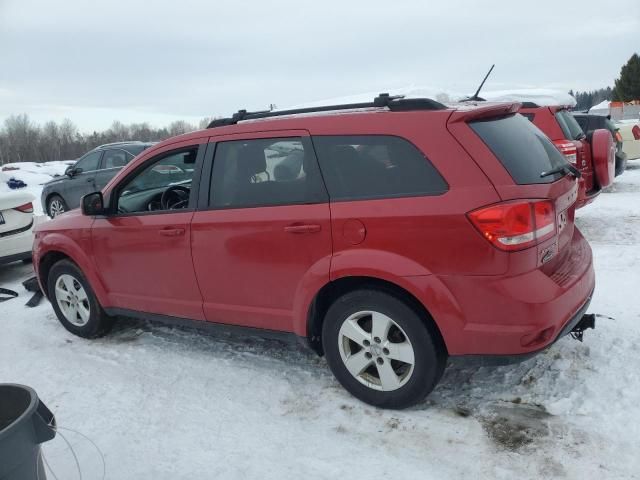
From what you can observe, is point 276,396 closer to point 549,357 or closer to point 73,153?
point 549,357

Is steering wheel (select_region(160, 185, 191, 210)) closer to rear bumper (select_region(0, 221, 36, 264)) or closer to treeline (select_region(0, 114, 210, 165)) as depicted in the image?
rear bumper (select_region(0, 221, 36, 264))

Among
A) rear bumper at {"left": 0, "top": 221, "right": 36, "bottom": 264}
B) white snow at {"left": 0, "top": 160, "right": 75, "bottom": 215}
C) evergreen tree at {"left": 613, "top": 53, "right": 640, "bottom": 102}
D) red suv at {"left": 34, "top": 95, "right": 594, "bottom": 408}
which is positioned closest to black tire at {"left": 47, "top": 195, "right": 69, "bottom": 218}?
white snow at {"left": 0, "top": 160, "right": 75, "bottom": 215}

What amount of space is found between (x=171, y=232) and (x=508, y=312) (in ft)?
7.61

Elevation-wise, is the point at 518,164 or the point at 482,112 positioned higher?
the point at 482,112

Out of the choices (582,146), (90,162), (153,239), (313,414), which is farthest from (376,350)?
(90,162)

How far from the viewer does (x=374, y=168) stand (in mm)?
3037

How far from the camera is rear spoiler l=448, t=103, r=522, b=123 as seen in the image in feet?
9.47

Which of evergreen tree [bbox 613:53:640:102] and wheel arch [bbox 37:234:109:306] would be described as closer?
wheel arch [bbox 37:234:109:306]

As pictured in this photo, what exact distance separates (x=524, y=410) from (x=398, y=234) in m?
1.26

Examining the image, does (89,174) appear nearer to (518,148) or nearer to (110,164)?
(110,164)

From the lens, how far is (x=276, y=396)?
3447mm

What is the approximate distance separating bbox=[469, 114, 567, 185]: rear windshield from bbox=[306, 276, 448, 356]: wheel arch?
33.5 inches

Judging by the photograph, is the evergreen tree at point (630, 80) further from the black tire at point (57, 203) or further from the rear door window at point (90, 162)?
the black tire at point (57, 203)

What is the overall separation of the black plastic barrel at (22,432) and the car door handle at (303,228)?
1.58 metres
